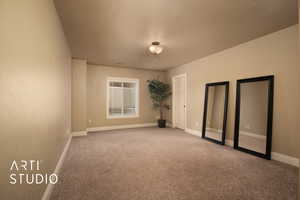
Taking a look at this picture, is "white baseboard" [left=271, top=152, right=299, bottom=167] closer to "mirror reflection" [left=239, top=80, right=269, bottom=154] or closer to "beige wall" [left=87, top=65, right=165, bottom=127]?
"mirror reflection" [left=239, top=80, right=269, bottom=154]

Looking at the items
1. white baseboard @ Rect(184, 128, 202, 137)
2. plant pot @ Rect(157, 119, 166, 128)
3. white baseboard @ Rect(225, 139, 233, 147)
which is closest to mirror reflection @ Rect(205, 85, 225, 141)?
white baseboard @ Rect(225, 139, 233, 147)

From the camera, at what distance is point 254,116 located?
315 centimetres

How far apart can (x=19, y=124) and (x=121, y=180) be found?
1.56 metres

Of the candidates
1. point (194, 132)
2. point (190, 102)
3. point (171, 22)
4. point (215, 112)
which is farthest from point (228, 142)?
point (171, 22)

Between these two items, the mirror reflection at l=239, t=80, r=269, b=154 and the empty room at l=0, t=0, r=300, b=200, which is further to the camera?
the mirror reflection at l=239, t=80, r=269, b=154

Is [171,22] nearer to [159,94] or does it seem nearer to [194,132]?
[194,132]

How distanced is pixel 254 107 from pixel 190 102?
2145 millimetres

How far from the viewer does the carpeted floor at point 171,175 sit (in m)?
1.78

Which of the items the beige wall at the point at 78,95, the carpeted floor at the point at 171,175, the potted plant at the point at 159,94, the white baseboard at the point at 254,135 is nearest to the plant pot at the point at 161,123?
the potted plant at the point at 159,94

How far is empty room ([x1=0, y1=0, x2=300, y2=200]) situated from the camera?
113 cm

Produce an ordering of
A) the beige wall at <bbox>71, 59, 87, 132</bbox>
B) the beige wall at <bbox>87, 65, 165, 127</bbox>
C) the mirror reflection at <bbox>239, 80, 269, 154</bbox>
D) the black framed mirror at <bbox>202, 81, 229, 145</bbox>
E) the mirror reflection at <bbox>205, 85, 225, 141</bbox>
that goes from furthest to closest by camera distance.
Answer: the beige wall at <bbox>87, 65, 165, 127</bbox> → the beige wall at <bbox>71, 59, 87, 132</bbox> → the mirror reflection at <bbox>205, 85, 225, 141</bbox> → the black framed mirror at <bbox>202, 81, 229, 145</bbox> → the mirror reflection at <bbox>239, 80, 269, 154</bbox>

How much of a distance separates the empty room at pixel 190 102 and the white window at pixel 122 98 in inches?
48.2

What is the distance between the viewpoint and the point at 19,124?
3.40ft

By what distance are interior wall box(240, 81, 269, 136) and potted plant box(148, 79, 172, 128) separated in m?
3.22
